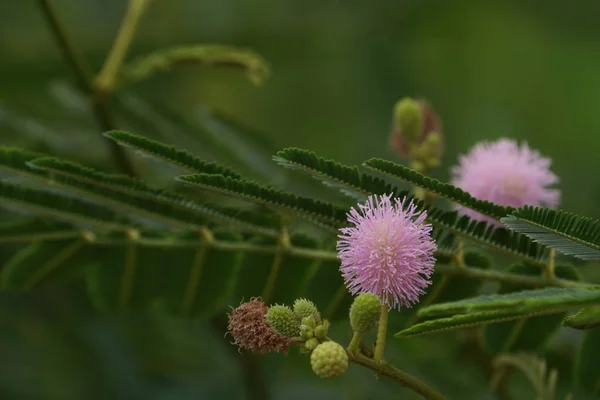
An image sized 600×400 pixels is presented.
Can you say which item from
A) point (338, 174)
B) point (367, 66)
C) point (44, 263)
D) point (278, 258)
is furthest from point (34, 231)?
point (367, 66)

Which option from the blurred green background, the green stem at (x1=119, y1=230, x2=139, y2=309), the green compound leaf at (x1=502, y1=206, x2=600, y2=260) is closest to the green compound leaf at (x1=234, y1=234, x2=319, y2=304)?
the green stem at (x1=119, y1=230, x2=139, y2=309)

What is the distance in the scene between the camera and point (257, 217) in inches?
26.8

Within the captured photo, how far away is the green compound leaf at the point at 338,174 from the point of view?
52cm

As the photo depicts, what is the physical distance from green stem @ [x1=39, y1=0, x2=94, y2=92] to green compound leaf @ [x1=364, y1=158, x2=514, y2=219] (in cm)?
53

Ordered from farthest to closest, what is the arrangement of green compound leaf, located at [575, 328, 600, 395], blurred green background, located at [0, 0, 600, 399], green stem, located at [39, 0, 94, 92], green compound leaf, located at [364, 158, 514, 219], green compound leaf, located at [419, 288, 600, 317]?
blurred green background, located at [0, 0, 600, 399], green stem, located at [39, 0, 94, 92], green compound leaf, located at [575, 328, 600, 395], green compound leaf, located at [364, 158, 514, 219], green compound leaf, located at [419, 288, 600, 317]

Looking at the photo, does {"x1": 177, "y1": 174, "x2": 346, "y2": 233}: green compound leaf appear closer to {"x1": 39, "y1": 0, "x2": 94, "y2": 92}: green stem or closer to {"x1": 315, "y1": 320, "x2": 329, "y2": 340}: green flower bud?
{"x1": 315, "y1": 320, "x2": 329, "y2": 340}: green flower bud

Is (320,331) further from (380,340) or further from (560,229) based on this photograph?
(560,229)

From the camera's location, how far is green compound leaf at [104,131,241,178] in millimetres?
561

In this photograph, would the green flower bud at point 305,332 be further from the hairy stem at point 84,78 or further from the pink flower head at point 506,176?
the hairy stem at point 84,78

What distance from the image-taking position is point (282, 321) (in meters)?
0.45

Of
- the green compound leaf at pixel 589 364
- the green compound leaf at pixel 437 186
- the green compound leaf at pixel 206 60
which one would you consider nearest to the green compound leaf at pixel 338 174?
the green compound leaf at pixel 437 186

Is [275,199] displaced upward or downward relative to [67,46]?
downward

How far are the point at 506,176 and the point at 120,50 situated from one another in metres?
0.54

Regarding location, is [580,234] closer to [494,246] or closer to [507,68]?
[494,246]
